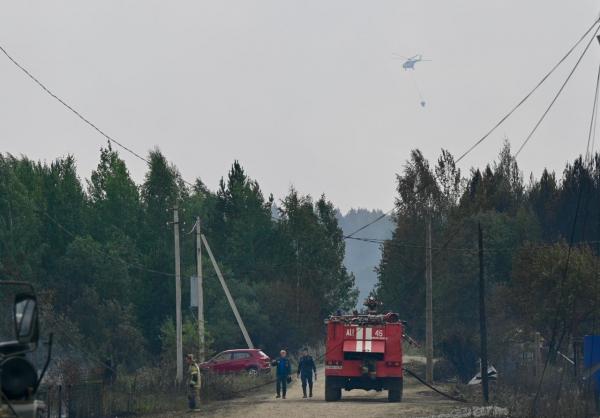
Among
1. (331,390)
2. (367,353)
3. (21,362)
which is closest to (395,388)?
(367,353)

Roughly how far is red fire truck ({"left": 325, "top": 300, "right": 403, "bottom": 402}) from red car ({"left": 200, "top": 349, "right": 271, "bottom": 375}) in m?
18.4

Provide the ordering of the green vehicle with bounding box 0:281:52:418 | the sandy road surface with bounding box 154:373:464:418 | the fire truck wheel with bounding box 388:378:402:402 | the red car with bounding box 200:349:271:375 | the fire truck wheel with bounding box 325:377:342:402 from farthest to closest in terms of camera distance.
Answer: the red car with bounding box 200:349:271:375, the fire truck wheel with bounding box 325:377:342:402, the fire truck wheel with bounding box 388:378:402:402, the sandy road surface with bounding box 154:373:464:418, the green vehicle with bounding box 0:281:52:418

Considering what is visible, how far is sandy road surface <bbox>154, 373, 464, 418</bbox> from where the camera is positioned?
3138cm

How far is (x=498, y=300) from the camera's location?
58.9m

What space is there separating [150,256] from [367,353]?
39349mm

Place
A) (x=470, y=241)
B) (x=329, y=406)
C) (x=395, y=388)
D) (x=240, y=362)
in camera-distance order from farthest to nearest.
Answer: (x=470, y=241)
(x=240, y=362)
(x=395, y=388)
(x=329, y=406)

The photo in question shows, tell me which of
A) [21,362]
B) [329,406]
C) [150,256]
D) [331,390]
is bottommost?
[329,406]

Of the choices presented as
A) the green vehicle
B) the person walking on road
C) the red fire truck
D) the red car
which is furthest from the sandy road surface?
the green vehicle

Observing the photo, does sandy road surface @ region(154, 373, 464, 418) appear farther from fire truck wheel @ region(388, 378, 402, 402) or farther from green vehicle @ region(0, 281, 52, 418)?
green vehicle @ region(0, 281, 52, 418)

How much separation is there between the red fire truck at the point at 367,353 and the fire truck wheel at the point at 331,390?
192 millimetres

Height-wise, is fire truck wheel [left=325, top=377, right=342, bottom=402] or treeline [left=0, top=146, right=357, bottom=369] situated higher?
treeline [left=0, top=146, right=357, bottom=369]

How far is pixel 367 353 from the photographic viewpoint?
3500cm

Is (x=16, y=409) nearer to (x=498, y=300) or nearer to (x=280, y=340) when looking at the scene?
(x=498, y=300)

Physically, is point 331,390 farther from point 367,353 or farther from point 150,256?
point 150,256
